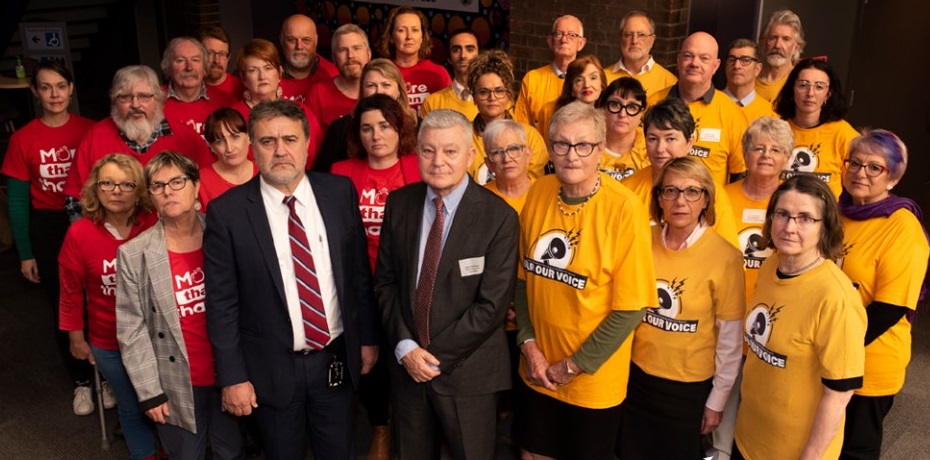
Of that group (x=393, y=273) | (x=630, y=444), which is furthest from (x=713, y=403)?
(x=393, y=273)

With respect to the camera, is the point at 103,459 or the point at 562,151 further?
the point at 103,459

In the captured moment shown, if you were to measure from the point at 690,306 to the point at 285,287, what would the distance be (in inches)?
56.8

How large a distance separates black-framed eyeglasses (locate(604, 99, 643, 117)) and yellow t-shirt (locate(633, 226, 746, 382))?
86cm

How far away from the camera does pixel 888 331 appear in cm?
300

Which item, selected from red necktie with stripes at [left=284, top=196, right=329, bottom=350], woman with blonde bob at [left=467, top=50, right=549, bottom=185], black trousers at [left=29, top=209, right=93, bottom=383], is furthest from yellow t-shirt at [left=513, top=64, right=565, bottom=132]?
black trousers at [left=29, top=209, right=93, bottom=383]

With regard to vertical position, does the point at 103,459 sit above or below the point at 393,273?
below

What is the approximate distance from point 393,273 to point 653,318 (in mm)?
975


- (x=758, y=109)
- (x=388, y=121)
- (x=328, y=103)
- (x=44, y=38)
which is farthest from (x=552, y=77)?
(x=44, y=38)

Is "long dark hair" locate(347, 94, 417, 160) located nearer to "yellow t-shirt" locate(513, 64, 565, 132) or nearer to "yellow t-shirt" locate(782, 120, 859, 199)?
"yellow t-shirt" locate(513, 64, 565, 132)

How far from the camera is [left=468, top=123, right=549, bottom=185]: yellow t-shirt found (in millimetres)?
3877

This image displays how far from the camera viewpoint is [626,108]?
11.8ft

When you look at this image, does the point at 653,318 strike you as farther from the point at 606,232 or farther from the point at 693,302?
→ the point at 606,232

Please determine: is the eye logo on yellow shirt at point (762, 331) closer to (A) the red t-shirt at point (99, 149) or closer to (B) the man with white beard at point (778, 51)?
(B) the man with white beard at point (778, 51)

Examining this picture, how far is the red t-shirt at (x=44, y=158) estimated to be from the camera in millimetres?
4227
